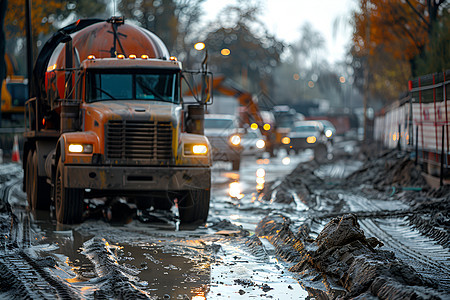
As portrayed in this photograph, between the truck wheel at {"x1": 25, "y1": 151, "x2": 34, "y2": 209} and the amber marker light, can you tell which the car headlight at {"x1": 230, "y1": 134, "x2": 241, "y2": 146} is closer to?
the truck wheel at {"x1": 25, "y1": 151, "x2": 34, "y2": 209}

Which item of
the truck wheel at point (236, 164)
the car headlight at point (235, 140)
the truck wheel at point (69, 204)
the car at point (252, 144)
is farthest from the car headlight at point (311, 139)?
the truck wheel at point (69, 204)

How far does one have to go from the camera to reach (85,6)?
139ft

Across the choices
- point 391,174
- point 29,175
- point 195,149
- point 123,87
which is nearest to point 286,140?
point 391,174

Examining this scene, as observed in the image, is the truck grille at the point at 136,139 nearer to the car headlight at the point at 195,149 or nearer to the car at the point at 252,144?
the car headlight at the point at 195,149

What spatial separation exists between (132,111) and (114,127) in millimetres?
397

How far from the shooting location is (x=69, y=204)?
37.5 ft

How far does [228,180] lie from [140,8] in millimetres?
26926

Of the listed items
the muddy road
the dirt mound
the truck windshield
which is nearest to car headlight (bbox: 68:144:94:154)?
the truck windshield

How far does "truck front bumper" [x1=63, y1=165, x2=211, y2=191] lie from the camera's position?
11180mm

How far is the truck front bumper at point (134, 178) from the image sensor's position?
1118 centimetres

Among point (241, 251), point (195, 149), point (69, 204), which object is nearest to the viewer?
point (241, 251)

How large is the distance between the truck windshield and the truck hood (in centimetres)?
16

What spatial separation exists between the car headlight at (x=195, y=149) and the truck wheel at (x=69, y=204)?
1.83 meters

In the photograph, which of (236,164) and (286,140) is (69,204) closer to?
(236,164)
